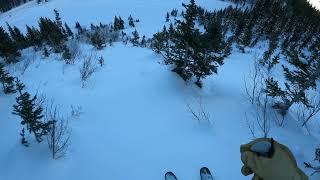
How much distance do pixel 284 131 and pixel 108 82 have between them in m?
8.23

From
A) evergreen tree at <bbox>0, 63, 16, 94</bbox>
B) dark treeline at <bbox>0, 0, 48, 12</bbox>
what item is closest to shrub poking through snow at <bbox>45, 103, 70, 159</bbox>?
evergreen tree at <bbox>0, 63, 16, 94</bbox>

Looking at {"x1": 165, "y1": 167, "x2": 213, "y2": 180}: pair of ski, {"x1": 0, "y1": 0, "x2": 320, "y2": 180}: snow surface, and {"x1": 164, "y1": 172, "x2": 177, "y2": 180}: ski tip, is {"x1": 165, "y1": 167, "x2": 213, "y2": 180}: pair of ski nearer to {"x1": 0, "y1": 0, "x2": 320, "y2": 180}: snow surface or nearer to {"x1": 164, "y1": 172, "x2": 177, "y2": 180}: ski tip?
{"x1": 164, "y1": 172, "x2": 177, "y2": 180}: ski tip

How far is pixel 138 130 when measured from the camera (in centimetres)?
820

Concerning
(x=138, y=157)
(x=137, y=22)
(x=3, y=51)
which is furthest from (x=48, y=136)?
(x=137, y=22)

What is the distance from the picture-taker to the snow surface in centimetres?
670

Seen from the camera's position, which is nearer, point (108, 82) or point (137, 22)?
point (108, 82)

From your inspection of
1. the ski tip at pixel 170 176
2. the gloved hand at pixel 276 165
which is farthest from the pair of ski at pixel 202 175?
the gloved hand at pixel 276 165

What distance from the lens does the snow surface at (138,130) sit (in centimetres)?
670

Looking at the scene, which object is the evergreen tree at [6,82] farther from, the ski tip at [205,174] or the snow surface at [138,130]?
the ski tip at [205,174]

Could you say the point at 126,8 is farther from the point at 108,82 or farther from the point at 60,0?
the point at 108,82

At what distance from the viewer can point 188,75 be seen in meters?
11.2

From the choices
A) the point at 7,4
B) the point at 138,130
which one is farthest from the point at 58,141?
the point at 7,4

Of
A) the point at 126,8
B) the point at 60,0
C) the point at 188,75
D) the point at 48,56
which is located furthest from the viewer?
the point at 60,0

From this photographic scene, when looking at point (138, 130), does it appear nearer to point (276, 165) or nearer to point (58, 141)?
point (58, 141)
